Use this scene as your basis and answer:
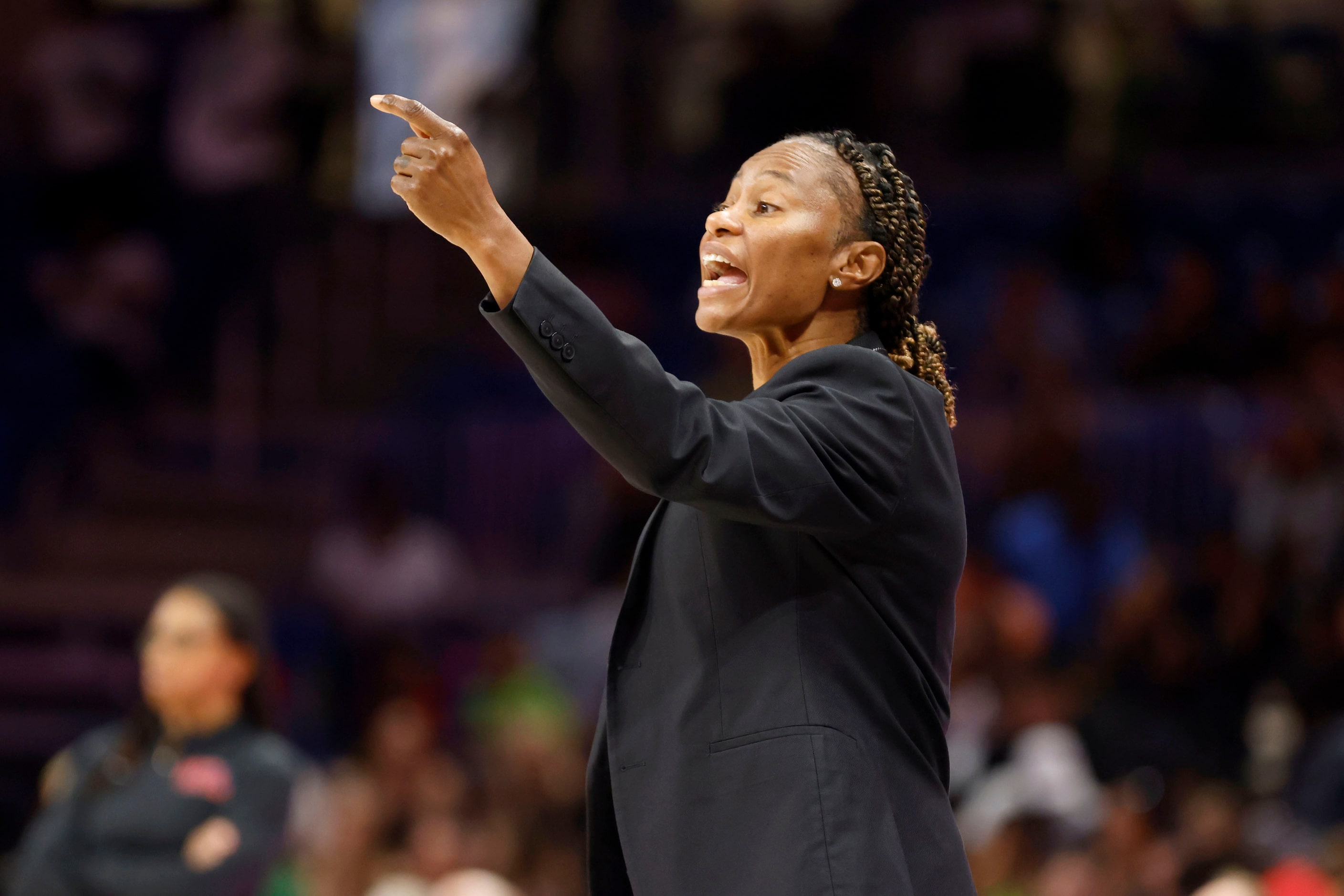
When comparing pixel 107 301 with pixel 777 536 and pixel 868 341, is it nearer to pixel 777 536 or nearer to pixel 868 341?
pixel 868 341

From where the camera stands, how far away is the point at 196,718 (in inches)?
172

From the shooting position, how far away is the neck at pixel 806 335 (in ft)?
7.88

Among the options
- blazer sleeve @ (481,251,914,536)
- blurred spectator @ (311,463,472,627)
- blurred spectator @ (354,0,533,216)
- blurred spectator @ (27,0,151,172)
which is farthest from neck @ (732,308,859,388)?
blurred spectator @ (27,0,151,172)

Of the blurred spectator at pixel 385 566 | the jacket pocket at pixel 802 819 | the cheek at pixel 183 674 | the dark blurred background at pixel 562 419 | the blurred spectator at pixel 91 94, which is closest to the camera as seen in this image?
the jacket pocket at pixel 802 819

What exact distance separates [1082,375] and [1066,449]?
0.60 meters

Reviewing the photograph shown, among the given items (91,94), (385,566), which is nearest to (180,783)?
(385,566)

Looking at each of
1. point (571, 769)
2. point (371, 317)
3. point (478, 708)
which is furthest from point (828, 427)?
point (371, 317)

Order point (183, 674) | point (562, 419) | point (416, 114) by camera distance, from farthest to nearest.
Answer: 1. point (562, 419)
2. point (183, 674)
3. point (416, 114)

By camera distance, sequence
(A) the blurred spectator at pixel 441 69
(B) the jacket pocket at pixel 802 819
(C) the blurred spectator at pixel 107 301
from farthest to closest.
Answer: (A) the blurred spectator at pixel 441 69 → (C) the blurred spectator at pixel 107 301 → (B) the jacket pocket at pixel 802 819

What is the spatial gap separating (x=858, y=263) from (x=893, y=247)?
7 cm

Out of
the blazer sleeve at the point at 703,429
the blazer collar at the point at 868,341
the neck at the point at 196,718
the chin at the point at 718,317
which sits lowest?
the neck at the point at 196,718

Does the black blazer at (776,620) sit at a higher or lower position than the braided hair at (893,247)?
lower

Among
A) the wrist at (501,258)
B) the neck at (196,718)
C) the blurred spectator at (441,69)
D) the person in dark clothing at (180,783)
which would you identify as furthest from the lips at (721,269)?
the blurred spectator at (441,69)

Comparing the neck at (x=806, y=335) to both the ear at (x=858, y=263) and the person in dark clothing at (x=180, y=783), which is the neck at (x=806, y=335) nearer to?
the ear at (x=858, y=263)
